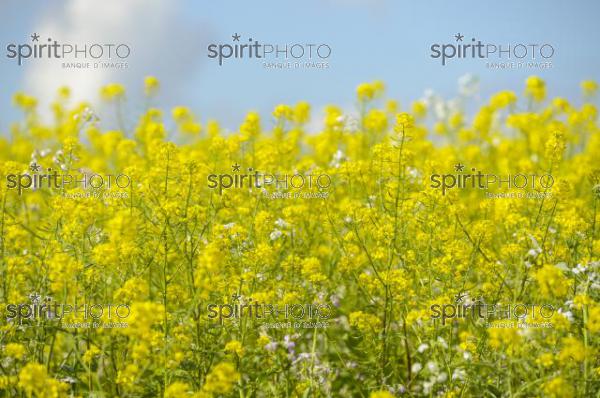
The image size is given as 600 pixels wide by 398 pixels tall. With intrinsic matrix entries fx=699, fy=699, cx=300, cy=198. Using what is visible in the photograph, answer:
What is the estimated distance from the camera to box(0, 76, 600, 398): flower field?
3441 millimetres

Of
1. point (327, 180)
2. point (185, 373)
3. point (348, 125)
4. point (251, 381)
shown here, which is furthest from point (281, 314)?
point (348, 125)

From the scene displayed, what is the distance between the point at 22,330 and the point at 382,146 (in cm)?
253

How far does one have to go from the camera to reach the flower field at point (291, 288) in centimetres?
344

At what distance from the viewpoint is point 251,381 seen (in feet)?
13.0

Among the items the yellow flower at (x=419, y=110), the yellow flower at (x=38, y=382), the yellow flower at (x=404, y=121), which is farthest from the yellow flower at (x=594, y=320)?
the yellow flower at (x=419, y=110)

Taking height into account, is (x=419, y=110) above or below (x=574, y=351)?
above

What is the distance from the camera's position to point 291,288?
4.37 m

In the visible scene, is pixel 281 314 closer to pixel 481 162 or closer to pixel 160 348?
pixel 160 348

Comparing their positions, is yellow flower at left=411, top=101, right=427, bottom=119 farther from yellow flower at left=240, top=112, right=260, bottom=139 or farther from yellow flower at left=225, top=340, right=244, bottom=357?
yellow flower at left=225, top=340, right=244, bottom=357

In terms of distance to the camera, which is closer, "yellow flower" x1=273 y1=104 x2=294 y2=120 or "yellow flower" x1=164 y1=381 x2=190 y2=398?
"yellow flower" x1=164 y1=381 x2=190 y2=398

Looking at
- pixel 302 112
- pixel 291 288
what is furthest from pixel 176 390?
pixel 302 112

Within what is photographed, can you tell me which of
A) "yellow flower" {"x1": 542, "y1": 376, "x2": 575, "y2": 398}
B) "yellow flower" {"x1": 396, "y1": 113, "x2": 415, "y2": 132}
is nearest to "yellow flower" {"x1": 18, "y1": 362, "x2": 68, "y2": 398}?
"yellow flower" {"x1": 542, "y1": 376, "x2": 575, "y2": 398}

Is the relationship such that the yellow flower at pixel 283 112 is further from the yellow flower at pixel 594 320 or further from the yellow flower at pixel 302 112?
the yellow flower at pixel 594 320

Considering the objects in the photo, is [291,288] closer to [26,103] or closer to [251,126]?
[251,126]
